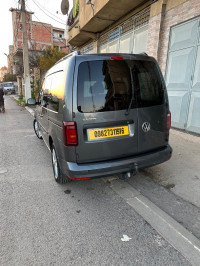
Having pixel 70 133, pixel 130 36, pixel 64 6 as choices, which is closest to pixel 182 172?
pixel 70 133

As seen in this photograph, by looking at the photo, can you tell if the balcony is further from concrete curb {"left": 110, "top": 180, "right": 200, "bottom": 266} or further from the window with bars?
concrete curb {"left": 110, "top": 180, "right": 200, "bottom": 266}

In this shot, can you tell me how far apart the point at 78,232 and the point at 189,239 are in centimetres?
122

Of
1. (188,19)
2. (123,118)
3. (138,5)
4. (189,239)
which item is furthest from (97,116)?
(138,5)

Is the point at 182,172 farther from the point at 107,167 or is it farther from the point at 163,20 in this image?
the point at 163,20

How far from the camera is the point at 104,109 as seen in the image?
7.27 feet

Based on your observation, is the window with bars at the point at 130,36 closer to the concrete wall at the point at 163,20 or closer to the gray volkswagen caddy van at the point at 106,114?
the concrete wall at the point at 163,20

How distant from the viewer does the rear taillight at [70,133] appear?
2168mm

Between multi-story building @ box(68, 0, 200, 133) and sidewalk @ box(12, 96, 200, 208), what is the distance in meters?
1.32

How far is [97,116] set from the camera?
219 centimetres

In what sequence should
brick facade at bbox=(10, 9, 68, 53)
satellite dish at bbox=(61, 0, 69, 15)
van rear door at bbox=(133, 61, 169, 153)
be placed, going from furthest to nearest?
brick facade at bbox=(10, 9, 68, 53), satellite dish at bbox=(61, 0, 69, 15), van rear door at bbox=(133, 61, 169, 153)

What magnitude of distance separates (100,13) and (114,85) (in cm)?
722

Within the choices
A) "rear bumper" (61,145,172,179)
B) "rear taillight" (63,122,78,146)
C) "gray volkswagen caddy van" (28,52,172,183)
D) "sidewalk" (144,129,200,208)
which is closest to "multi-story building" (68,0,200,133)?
"sidewalk" (144,129,200,208)

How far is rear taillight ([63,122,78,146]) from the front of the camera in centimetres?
217

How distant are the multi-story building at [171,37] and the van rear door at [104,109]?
11.9 feet
